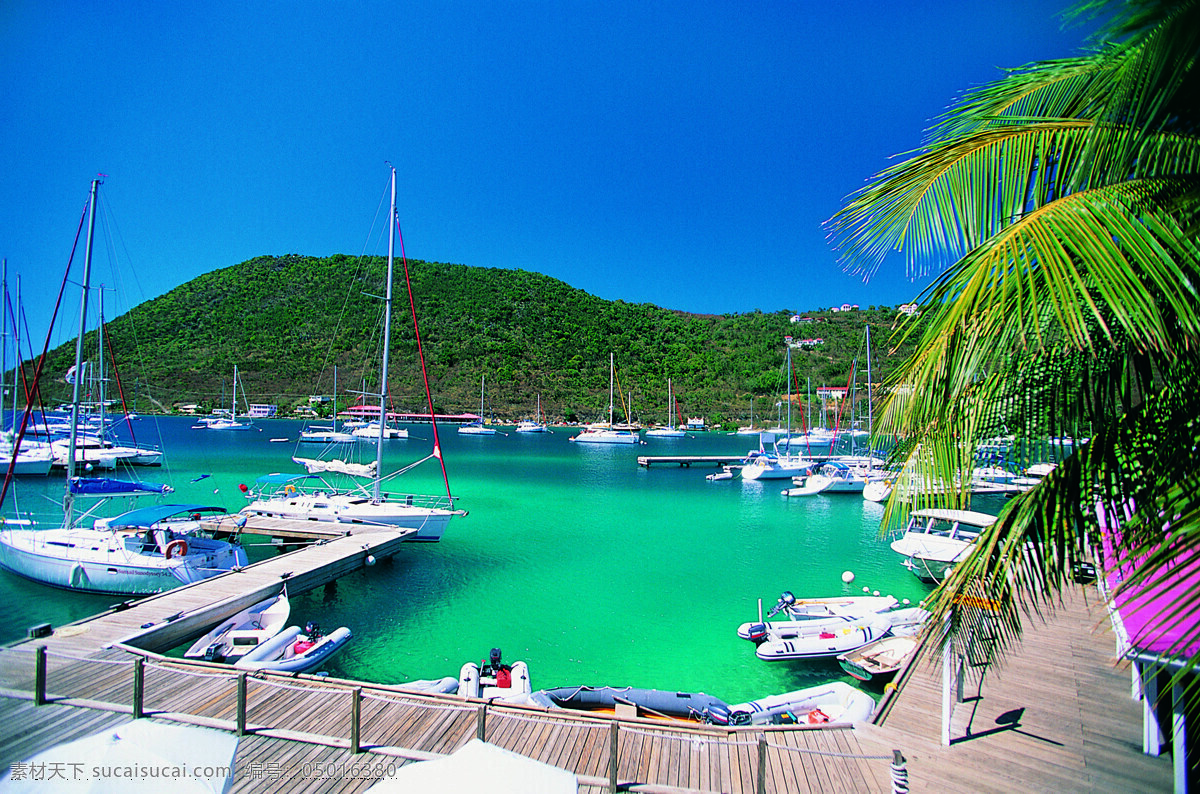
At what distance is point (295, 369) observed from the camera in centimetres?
11606

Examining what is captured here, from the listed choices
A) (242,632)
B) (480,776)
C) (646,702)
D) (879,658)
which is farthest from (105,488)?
(879,658)

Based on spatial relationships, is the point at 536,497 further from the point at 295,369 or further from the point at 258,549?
the point at 295,369

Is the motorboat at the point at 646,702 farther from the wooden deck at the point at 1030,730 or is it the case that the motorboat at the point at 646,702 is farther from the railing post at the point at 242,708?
the railing post at the point at 242,708

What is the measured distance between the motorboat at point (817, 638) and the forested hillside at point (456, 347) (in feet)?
282

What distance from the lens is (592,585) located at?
1870cm

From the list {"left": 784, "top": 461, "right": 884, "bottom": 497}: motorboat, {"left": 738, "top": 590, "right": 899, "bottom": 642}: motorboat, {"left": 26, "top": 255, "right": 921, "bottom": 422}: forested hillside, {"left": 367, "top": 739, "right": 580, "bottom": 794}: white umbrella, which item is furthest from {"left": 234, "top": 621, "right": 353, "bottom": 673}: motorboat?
{"left": 26, "top": 255, "right": 921, "bottom": 422}: forested hillside

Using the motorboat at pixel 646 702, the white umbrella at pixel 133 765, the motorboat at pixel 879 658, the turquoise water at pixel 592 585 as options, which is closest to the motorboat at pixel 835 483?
the turquoise water at pixel 592 585

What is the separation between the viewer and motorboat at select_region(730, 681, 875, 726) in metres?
9.33

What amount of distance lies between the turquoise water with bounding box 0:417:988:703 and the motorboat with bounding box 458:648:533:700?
1668mm

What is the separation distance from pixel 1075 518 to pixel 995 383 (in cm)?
71

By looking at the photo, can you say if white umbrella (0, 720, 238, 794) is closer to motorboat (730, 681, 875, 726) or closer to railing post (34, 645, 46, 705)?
railing post (34, 645, 46, 705)

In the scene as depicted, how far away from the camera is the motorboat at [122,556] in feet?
48.8

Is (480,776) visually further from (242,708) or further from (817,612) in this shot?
(817,612)

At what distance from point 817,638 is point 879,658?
137 cm
